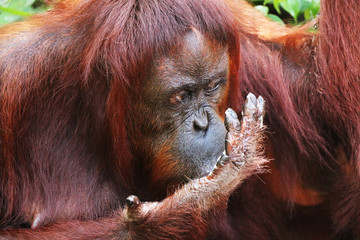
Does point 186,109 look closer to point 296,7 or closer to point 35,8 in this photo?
point 296,7

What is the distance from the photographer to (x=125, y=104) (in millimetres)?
3533

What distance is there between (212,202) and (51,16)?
54.1 inches

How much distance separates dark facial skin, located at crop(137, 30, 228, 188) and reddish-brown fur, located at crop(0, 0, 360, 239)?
0.08m

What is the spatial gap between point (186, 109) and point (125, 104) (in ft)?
1.03

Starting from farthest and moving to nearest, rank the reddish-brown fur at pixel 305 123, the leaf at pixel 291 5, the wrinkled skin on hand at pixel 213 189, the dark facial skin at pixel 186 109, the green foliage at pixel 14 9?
the leaf at pixel 291 5 < the green foliage at pixel 14 9 < the reddish-brown fur at pixel 305 123 < the dark facial skin at pixel 186 109 < the wrinkled skin on hand at pixel 213 189

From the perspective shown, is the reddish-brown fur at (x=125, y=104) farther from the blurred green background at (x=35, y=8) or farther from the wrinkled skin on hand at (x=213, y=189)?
the blurred green background at (x=35, y=8)

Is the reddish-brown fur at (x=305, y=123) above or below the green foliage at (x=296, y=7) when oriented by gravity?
below

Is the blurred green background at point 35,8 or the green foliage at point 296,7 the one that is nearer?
the blurred green background at point 35,8

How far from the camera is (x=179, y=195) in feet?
11.2

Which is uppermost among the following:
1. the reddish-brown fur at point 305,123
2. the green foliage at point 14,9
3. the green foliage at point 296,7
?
the green foliage at point 14,9

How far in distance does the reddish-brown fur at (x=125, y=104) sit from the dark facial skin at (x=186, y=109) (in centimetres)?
8

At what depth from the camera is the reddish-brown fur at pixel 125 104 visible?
11.4ft

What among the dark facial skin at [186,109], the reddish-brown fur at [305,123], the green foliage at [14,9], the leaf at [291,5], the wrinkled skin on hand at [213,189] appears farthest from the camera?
the leaf at [291,5]

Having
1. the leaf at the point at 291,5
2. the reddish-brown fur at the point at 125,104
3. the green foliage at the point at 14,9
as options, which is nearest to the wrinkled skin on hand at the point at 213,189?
the reddish-brown fur at the point at 125,104
